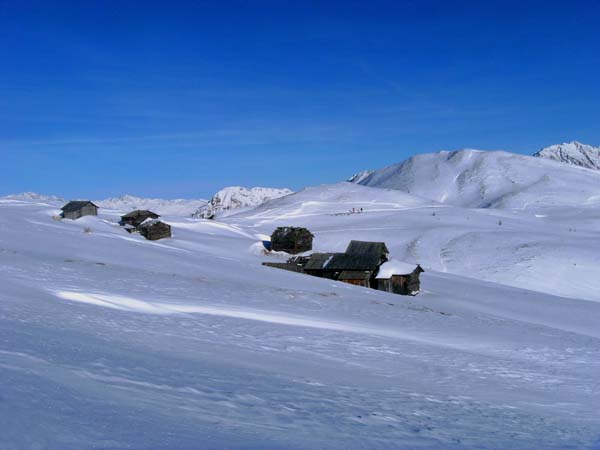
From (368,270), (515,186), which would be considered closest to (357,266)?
(368,270)

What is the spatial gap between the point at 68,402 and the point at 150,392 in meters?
1.14

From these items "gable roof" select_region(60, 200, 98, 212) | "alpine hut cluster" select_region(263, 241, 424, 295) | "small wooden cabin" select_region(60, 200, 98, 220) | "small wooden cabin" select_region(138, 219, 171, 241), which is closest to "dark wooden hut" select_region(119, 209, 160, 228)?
"small wooden cabin" select_region(60, 200, 98, 220)

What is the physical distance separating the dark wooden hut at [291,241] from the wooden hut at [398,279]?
1868 centimetres

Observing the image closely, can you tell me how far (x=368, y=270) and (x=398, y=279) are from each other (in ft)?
8.00

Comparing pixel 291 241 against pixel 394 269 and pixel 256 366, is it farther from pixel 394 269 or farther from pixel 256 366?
pixel 256 366

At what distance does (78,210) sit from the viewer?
210 ft

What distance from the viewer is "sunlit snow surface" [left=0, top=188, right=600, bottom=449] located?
202 inches

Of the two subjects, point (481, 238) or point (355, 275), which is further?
point (481, 238)

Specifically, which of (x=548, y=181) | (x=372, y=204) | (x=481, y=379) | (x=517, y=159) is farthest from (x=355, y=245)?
(x=517, y=159)

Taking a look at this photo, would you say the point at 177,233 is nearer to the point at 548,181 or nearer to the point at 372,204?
the point at 372,204

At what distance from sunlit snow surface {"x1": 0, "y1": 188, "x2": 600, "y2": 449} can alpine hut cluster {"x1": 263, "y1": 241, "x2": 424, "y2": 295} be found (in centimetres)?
856

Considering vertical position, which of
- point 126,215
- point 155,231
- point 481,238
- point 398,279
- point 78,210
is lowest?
point 398,279

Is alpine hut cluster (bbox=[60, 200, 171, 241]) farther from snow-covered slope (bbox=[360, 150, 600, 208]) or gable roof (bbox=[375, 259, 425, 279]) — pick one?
snow-covered slope (bbox=[360, 150, 600, 208])

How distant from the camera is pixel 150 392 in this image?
20.0 feet
